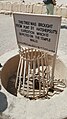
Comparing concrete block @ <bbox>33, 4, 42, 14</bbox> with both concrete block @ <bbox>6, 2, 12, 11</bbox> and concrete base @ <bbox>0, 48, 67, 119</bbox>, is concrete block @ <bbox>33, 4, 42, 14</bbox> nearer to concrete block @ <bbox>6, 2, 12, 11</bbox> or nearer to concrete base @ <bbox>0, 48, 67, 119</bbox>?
concrete block @ <bbox>6, 2, 12, 11</bbox>

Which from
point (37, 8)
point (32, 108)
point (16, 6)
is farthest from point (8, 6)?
point (32, 108)

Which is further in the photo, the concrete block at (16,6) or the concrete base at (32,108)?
the concrete block at (16,6)

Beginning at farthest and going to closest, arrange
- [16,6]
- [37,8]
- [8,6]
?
[8,6] < [16,6] < [37,8]

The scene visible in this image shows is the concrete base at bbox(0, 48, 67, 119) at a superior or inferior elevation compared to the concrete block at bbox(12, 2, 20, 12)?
inferior

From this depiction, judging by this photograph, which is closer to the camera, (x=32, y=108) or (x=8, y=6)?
(x=32, y=108)

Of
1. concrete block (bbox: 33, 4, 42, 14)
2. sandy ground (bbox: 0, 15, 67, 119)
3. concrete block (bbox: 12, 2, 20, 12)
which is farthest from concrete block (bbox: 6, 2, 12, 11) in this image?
sandy ground (bbox: 0, 15, 67, 119)

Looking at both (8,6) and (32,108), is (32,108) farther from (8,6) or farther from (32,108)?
(8,6)

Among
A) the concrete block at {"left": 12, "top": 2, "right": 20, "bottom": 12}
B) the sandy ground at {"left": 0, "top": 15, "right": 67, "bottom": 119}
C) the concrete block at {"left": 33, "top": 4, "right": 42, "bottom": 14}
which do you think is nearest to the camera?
the sandy ground at {"left": 0, "top": 15, "right": 67, "bottom": 119}

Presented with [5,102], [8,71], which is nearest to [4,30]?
[8,71]

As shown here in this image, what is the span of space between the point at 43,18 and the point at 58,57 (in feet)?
3.97

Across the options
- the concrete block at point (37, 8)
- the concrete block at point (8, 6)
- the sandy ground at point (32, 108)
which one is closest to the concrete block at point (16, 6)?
the concrete block at point (8, 6)

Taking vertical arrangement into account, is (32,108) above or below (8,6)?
below

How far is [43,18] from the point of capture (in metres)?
3.75

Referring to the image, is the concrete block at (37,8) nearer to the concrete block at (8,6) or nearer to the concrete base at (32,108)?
the concrete block at (8,6)
